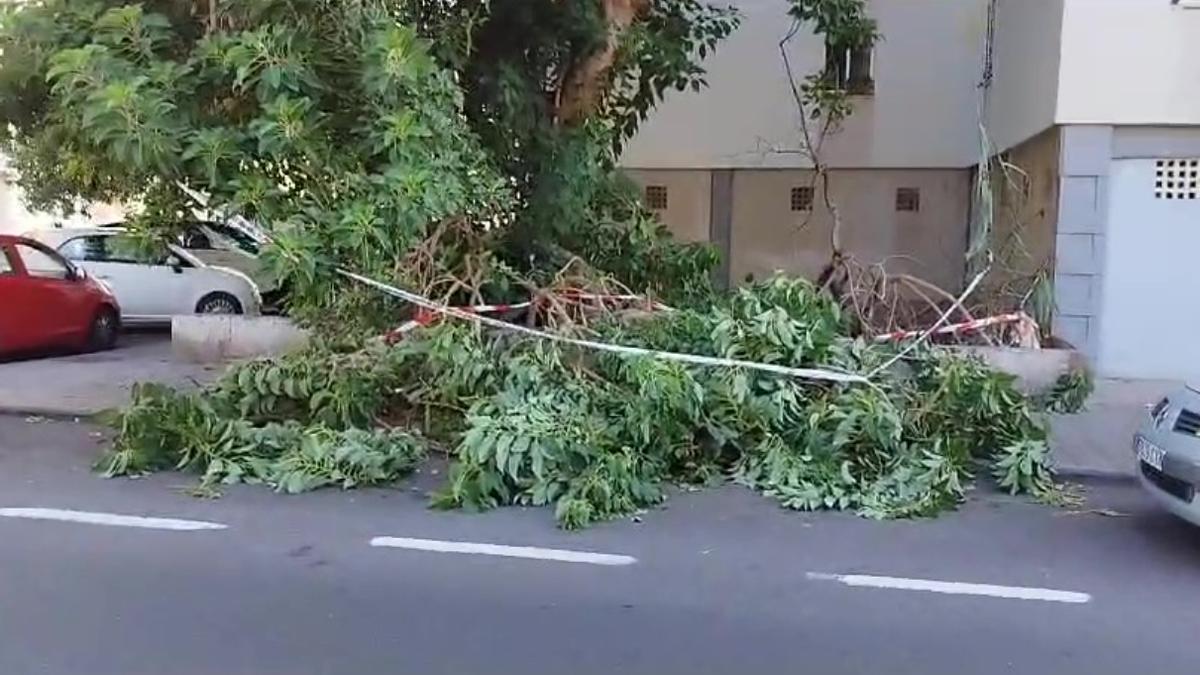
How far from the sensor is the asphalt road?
450cm

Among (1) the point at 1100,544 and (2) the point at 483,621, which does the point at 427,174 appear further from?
(1) the point at 1100,544

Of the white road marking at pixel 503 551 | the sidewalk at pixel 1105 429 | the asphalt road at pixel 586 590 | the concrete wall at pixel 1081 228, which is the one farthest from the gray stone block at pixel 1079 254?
the white road marking at pixel 503 551

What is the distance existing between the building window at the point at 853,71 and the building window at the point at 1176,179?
601cm

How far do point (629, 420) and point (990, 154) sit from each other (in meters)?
8.23

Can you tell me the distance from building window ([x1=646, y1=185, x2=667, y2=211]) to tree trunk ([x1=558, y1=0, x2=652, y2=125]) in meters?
7.88

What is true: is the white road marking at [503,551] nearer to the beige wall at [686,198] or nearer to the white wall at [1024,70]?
the white wall at [1024,70]

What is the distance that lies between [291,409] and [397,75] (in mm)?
2839

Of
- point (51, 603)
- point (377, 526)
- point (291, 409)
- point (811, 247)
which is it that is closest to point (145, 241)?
point (291, 409)

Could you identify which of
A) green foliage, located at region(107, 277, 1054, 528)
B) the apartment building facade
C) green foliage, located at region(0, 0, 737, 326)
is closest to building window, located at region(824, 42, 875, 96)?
the apartment building facade

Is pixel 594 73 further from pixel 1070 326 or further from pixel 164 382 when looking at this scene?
pixel 1070 326

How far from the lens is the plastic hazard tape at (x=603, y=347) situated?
7.59 m

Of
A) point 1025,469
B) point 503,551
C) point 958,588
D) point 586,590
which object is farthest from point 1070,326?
point 586,590

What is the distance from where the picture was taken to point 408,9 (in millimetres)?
8008

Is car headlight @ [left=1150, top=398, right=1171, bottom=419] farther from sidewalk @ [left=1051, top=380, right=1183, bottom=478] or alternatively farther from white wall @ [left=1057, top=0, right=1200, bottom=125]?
white wall @ [left=1057, top=0, right=1200, bottom=125]
